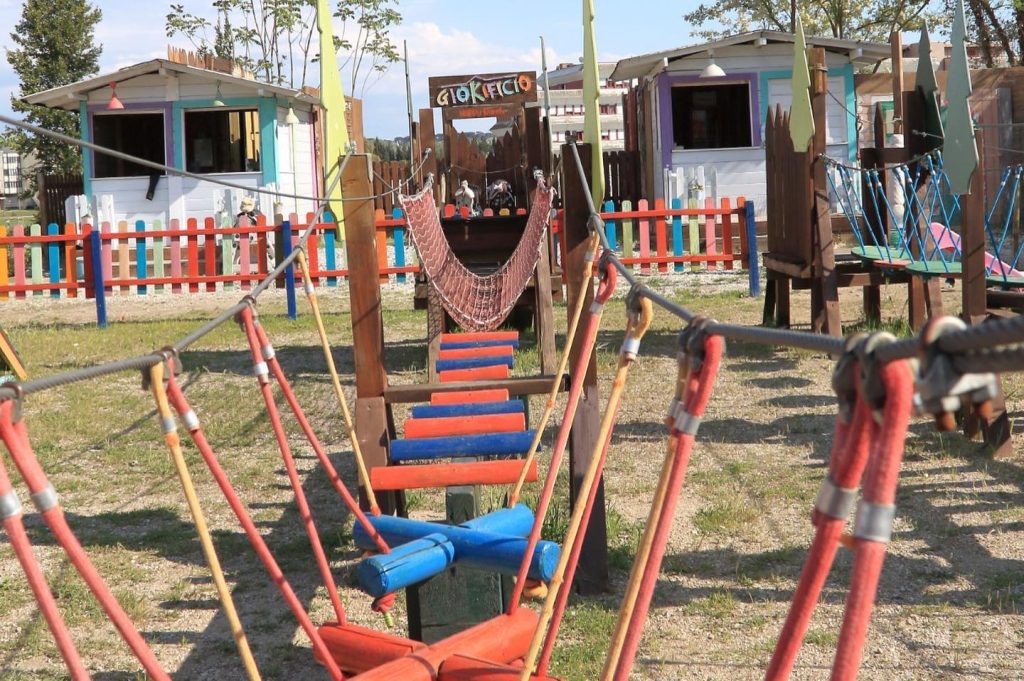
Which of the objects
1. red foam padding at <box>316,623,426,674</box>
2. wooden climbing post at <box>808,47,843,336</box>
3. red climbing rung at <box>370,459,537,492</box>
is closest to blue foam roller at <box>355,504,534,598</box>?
red foam padding at <box>316,623,426,674</box>

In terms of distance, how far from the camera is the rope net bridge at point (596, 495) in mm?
1264

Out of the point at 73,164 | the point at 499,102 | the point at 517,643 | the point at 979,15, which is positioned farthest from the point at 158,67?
→ the point at 517,643

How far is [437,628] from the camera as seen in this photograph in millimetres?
3688

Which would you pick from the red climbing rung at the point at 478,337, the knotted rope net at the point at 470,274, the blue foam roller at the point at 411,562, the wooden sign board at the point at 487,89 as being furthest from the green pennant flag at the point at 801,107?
the blue foam roller at the point at 411,562

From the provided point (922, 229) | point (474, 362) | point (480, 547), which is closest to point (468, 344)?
point (474, 362)

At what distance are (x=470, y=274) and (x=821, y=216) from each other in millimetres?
2901

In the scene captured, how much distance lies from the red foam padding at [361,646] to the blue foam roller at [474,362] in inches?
103

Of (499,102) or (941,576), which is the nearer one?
(941,576)

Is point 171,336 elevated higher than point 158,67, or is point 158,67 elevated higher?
point 158,67

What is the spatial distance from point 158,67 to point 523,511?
16.7 metres

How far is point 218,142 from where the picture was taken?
21641 mm

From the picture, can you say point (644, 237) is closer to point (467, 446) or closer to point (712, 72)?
point (712, 72)

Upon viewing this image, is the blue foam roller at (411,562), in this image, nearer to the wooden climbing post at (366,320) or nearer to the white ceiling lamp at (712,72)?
the wooden climbing post at (366,320)

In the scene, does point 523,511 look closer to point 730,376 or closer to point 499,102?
point 730,376
